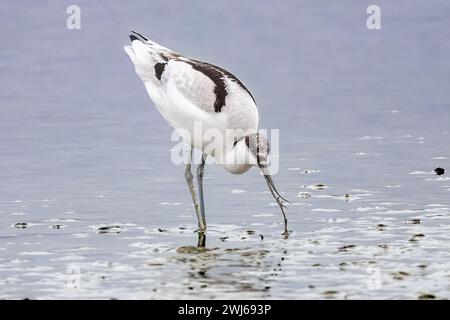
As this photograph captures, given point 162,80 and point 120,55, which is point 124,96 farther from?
point 162,80

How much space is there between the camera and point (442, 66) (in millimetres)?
24969

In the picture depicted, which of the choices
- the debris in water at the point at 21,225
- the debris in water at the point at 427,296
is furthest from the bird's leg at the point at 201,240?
the debris in water at the point at 427,296

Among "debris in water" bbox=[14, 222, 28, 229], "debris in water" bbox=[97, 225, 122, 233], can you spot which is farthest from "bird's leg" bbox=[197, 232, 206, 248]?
"debris in water" bbox=[14, 222, 28, 229]

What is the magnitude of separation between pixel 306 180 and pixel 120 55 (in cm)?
1103

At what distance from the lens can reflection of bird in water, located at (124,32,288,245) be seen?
13594mm

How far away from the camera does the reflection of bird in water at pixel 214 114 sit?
13594mm

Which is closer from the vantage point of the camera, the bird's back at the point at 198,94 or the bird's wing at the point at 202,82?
the bird's back at the point at 198,94

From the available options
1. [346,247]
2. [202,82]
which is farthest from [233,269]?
[202,82]

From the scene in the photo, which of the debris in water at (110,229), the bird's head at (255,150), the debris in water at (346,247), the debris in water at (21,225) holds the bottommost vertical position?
the debris in water at (346,247)

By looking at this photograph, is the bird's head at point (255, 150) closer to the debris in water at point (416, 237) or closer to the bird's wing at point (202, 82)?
the bird's wing at point (202, 82)

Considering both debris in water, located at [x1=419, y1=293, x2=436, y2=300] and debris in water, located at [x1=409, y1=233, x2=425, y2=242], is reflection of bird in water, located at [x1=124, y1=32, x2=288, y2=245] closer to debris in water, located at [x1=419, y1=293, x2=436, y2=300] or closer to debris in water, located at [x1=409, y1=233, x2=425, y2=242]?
debris in water, located at [x1=409, y1=233, x2=425, y2=242]

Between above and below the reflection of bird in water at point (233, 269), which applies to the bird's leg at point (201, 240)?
above
